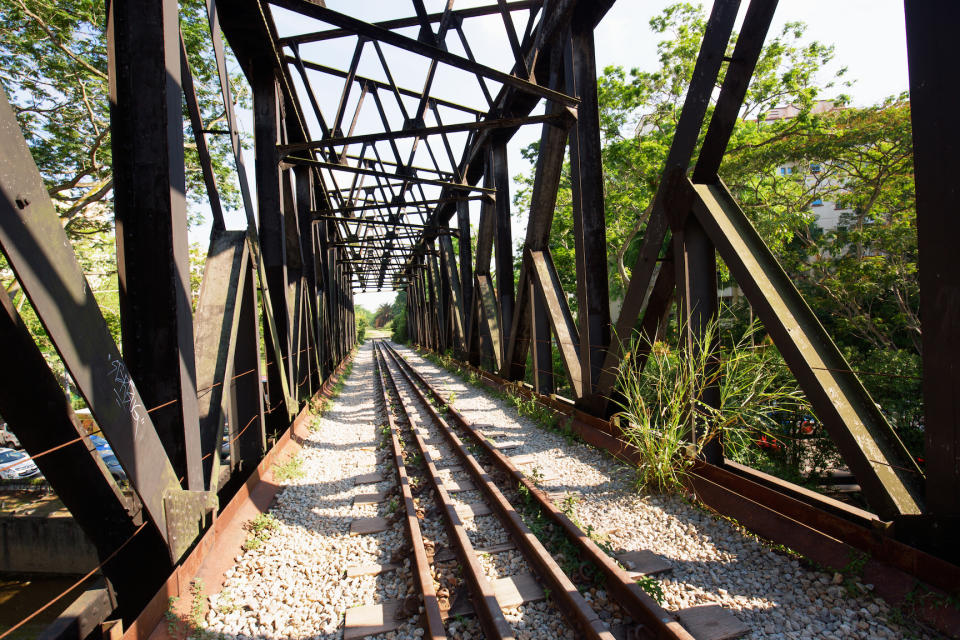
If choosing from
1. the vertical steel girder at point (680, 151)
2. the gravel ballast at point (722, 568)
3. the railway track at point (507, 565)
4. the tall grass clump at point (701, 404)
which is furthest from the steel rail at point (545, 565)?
the vertical steel girder at point (680, 151)

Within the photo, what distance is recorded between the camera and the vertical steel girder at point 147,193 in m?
2.50

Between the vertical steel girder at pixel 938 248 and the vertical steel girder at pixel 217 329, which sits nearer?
the vertical steel girder at pixel 938 248

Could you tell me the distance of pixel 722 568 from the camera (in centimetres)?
254

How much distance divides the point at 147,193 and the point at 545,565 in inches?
129

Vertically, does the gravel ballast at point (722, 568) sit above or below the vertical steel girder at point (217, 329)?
below

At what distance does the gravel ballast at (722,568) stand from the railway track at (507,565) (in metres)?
0.23

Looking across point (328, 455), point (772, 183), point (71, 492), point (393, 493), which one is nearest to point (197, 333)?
point (71, 492)

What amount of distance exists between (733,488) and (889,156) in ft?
36.6

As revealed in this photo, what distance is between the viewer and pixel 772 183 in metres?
12.8

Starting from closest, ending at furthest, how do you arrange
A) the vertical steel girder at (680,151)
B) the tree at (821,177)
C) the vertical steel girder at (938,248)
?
the vertical steel girder at (938,248) → the vertical steel girder at (680,151) → the tree at (821,177)

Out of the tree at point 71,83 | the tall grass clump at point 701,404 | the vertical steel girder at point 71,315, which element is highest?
the tree at point 71,83

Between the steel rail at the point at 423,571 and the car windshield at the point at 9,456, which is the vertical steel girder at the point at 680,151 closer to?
the steel rail at the point at 423,571

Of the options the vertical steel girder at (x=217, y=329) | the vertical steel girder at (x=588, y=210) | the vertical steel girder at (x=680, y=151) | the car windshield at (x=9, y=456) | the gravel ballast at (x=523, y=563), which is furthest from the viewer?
the car windshield at (x=9, y=456)

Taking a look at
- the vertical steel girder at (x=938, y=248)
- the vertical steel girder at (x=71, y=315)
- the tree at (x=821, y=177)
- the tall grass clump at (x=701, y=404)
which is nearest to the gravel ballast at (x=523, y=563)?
the tall grass clump at (x=701, y=404)
